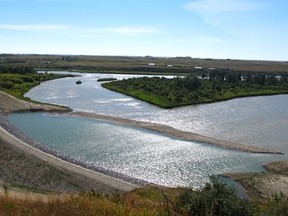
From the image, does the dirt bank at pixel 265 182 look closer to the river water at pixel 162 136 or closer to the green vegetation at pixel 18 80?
the river water at pixel 162 136

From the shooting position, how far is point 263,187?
31.7m

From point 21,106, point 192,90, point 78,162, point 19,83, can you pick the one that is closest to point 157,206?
point 78,162

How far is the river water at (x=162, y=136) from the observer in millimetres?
36938

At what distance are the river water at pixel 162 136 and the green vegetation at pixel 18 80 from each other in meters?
9.71

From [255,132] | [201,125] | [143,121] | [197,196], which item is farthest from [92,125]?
[197,196]

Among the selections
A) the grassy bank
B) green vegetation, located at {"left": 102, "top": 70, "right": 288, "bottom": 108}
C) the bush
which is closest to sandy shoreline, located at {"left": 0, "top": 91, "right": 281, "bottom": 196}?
the grassy bank

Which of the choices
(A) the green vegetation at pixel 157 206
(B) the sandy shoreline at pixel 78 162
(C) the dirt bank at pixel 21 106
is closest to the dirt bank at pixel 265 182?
(B) the sandy shoreline at pixel 78 162

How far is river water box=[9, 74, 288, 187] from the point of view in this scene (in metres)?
36.9

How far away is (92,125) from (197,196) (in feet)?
136

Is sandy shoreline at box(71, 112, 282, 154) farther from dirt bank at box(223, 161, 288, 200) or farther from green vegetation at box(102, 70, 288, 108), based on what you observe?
green vegetation at box(102, 70, 288, 108)

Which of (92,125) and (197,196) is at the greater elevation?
(197,196)

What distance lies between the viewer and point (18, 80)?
103125 mm

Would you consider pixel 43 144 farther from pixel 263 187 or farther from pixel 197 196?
pixel 197 196

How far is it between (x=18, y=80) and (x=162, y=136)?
65.6m
